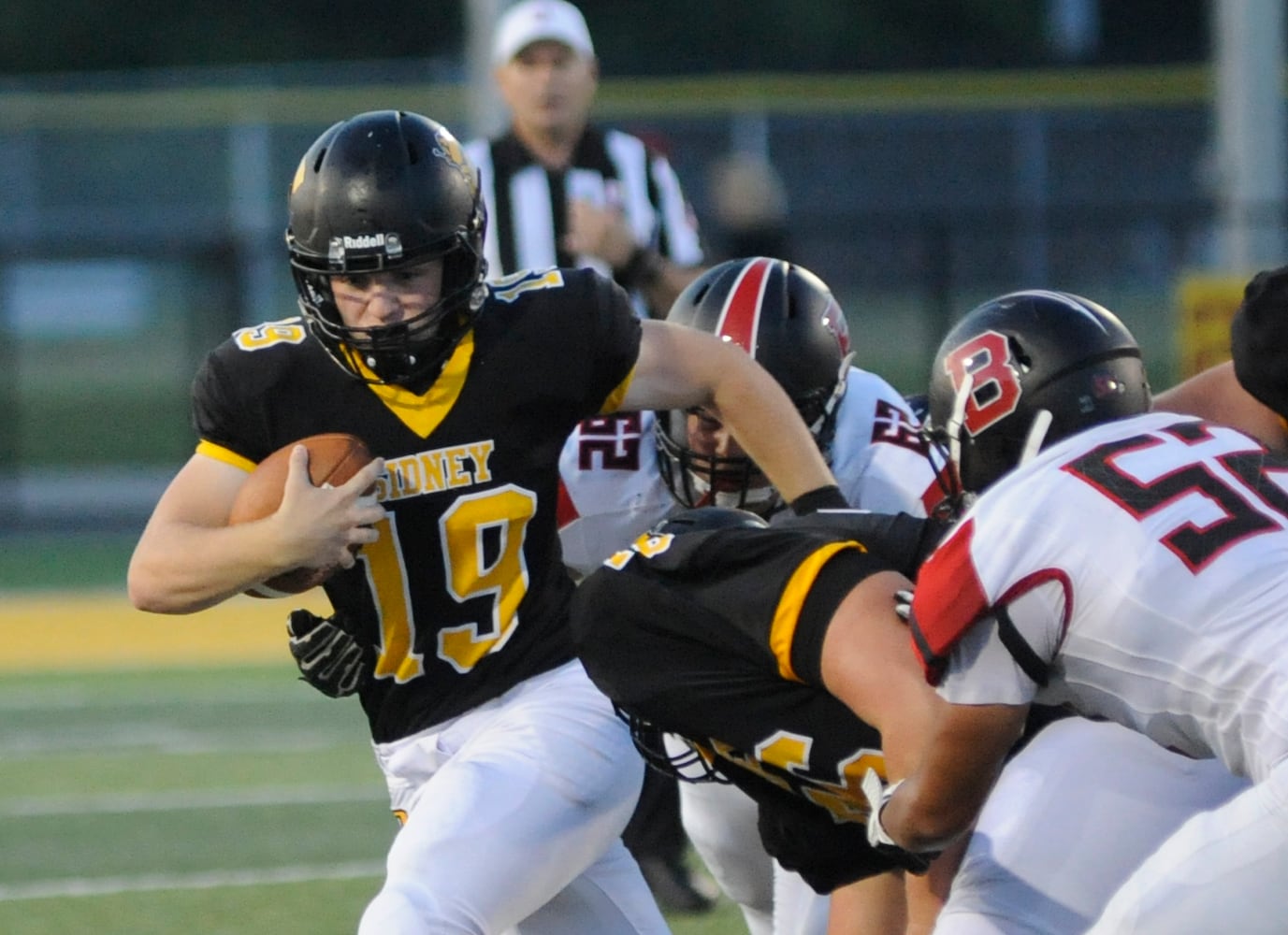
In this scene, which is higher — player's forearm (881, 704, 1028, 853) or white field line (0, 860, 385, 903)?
player's forearm (881, 704, 1028, 853)

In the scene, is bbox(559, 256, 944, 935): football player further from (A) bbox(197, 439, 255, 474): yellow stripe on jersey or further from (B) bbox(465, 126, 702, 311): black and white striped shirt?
(B) bbox(465, 126, 702, 311): black and white striped shirt

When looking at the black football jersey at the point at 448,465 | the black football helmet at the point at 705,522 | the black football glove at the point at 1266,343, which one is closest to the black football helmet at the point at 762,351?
the black football jersey at the point at 448,465

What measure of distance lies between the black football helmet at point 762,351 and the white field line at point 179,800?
292 centimetres

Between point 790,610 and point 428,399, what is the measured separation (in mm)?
998

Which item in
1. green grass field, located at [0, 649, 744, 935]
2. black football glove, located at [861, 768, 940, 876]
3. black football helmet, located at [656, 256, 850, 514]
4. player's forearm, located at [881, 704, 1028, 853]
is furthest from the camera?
green grass field, located at [0, 649, 744, 935]

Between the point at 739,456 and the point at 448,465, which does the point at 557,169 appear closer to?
→ the point at 739,456

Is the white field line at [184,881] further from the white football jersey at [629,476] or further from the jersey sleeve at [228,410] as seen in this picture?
the jersey sleeve at [228,410]

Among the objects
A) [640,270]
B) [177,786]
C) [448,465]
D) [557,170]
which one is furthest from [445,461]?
[177,786]

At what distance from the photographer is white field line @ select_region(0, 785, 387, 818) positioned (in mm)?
6590

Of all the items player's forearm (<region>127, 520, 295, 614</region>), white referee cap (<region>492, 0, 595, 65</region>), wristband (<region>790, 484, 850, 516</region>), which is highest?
white referee cap (<region>492, 0, 595, 65</region>)

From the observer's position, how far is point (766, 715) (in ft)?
9.78

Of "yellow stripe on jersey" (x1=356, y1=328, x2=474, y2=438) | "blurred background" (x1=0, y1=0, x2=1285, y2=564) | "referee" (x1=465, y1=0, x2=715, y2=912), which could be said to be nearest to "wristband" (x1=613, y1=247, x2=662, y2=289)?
"referee" (x1=465, y1=0, x2=715, y2=912)

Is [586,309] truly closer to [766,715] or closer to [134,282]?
[766,715]

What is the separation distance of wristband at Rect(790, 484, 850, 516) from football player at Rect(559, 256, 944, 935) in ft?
0.87
